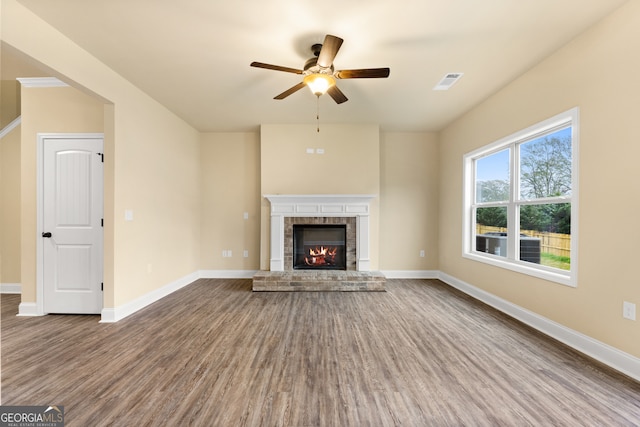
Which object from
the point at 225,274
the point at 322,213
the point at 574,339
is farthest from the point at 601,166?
the point at 225,274

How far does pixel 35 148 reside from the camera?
303 cm

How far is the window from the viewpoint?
249 cm

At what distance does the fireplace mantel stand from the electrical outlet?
9.90ft

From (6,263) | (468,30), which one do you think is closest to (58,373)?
(6,263)

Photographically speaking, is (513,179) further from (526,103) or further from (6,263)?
(6,263)

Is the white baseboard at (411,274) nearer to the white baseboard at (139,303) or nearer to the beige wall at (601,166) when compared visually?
the beige wall at (601,166)

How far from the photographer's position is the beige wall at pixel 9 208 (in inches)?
145

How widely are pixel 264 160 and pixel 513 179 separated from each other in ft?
12.6

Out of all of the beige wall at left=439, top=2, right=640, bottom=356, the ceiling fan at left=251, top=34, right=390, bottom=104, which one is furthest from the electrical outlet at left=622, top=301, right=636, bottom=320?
the ceiling fan at left=251, top=34, right=390, bottom=104

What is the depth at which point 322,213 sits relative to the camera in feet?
15.0

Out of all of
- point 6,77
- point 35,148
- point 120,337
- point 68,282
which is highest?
point 6,77

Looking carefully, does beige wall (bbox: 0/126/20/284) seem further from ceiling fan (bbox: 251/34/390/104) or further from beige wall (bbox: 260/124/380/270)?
ceiling fan (bbox: 251/34/390/104)

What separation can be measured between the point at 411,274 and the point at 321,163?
279 cm

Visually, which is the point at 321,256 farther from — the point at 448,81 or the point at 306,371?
the point at 448,81
